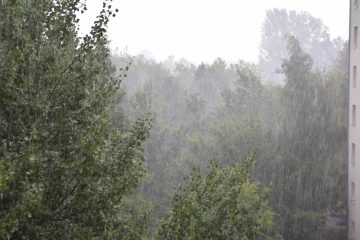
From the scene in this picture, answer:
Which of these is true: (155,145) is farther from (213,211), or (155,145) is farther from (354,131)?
(213,211)

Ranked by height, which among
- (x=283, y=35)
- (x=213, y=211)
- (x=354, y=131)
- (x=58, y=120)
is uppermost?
(x=283, y=35)

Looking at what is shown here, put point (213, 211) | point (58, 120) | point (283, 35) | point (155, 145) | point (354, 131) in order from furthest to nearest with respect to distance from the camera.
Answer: point (283, 35), point (155, 145), point (354, 131), point (213, 211), point (58, 120)

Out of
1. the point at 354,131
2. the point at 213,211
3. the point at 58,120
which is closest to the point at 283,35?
the point at 354,131

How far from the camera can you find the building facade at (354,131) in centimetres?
2627

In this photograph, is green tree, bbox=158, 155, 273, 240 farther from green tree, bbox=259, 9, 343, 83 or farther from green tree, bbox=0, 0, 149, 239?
green tree, bbox=259, 9, 343, 83

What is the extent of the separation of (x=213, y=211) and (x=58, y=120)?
12.0 feet

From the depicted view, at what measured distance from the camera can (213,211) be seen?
376 inches

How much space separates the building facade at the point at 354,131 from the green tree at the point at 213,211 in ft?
57.6

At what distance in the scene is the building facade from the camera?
2627 centimetres

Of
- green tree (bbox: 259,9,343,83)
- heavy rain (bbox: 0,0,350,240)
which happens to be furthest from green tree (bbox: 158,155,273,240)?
green tree (bbox: 259,9,343,83)

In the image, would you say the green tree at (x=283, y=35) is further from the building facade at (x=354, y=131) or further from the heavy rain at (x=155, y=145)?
the building facade at (x=354, y=131)

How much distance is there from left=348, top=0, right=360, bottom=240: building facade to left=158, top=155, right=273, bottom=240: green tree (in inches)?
691

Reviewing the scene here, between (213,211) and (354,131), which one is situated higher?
(354,131)

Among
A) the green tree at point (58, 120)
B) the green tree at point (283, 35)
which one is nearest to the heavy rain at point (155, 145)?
the green tree at point (58, 120)
